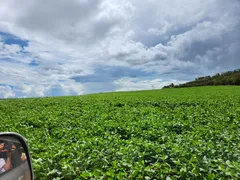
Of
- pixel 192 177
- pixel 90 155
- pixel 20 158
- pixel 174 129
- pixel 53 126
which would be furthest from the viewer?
pixel 53 126

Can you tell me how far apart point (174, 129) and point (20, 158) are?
6.94 meters

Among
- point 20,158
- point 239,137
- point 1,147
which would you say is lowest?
point 239,137

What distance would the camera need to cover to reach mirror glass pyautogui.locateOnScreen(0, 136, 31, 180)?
1678 mm

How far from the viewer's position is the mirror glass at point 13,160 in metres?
1.68

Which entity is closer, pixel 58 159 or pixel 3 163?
pixel 3 163

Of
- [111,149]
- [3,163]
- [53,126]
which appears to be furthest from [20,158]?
[53,126]

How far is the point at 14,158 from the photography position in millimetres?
1807

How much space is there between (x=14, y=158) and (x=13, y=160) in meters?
0.02

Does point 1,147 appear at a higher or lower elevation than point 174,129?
higher

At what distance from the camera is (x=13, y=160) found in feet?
5.88

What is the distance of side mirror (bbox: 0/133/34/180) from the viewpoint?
5.51ft

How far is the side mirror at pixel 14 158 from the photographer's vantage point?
Result: 1679mm

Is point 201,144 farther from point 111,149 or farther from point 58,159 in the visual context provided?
point 58,159

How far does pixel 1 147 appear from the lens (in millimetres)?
1710
